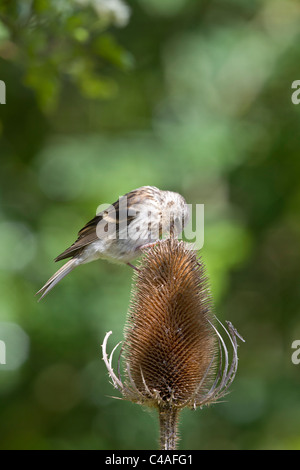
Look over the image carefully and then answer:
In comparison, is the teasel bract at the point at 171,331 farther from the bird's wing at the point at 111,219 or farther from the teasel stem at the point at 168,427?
the bird's wing at the point at 111,219

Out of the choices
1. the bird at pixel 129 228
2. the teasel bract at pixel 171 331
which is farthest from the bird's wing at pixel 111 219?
the teasel bract at pixel 171 331

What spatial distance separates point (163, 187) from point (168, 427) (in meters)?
4.15

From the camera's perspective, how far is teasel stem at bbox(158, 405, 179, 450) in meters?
3.18

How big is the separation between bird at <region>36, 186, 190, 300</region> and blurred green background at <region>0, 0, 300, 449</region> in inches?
57.2

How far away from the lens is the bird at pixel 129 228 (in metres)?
4.86

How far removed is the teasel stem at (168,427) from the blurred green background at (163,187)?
317cm

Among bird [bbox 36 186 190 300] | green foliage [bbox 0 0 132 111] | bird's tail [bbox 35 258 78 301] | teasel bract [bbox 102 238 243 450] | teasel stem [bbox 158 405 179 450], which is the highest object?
green foliage [bbox 0 0 132 111]

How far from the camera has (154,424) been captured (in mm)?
7270

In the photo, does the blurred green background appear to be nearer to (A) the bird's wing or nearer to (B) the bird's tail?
(A) the bird's wing

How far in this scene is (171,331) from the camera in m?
3.58

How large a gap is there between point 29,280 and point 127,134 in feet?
7.16

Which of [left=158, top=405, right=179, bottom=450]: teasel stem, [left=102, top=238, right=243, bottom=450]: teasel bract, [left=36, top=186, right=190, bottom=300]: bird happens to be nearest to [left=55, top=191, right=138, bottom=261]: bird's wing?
[left=36, top=186, right=190, bottom=300]: bird

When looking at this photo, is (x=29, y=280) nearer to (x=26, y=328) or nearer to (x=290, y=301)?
(x=26, y=328)

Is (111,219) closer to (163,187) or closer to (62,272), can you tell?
(62,272)
